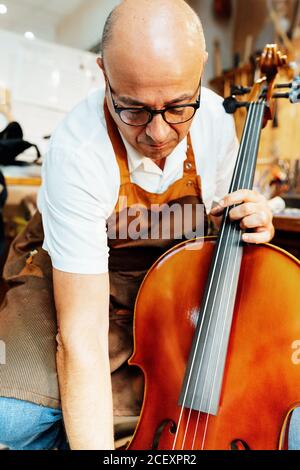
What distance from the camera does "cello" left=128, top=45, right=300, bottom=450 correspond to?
625 mm

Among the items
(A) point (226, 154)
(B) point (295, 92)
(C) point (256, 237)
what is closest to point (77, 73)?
(A) point (226, 154)

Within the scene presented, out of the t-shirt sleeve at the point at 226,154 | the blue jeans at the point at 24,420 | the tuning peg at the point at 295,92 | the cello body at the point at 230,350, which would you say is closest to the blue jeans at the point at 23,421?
the blue jeans at the point at 24,420

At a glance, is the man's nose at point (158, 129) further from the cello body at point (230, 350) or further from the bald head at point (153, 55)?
the cello body at point (230, 350)

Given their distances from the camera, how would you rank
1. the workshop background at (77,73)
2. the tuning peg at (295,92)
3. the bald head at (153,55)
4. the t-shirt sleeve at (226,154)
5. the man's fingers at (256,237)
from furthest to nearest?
1. the workshop background at (77,73)
2. the t-shirt sleeve at (226,154)
3. the tuning peg at (295,92)
4. the man's fingers at (256,237)
5. the bald head at (153,55)

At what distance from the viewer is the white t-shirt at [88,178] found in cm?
71

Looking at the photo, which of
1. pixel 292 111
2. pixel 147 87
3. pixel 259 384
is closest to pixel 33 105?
pixel 292 111

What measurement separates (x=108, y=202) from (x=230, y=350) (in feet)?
1.26

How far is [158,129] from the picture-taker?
66 cm

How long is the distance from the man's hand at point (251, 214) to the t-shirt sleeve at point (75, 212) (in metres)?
0.26

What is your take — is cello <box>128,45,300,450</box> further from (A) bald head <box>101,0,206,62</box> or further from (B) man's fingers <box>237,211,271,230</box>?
(A) bald head <box>101,0,206,62</box>

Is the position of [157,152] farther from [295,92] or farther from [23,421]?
[23,421]

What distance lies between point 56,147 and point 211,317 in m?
0.47

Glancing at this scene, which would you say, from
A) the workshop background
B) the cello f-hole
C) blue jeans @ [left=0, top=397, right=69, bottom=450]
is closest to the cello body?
the cello f-hole
